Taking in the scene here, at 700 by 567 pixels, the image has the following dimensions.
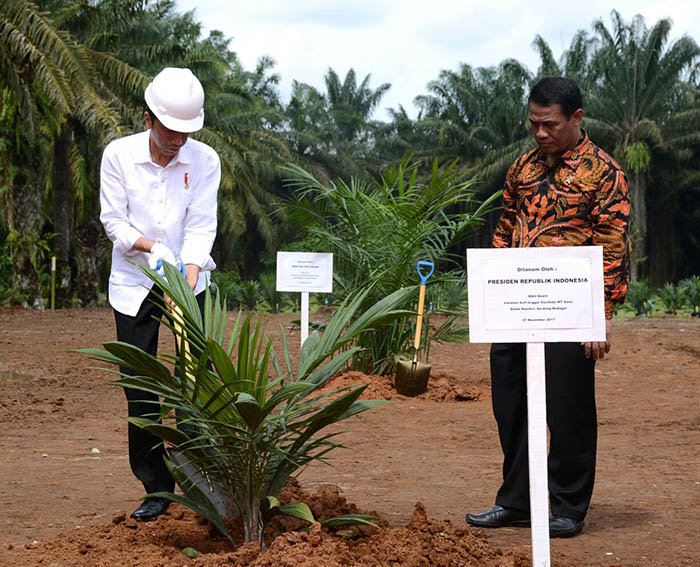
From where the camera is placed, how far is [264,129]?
39938 millimetres

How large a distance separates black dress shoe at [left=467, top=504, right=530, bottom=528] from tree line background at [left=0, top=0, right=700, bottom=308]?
13.8 feet

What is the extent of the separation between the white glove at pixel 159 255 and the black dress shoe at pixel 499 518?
1.68m

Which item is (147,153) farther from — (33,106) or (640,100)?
(640,100)

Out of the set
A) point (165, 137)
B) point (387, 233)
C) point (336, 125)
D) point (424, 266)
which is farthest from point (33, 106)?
point (336, 125)

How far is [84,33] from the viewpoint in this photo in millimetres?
20766

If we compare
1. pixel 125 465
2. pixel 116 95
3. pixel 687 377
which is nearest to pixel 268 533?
pixel 125 465

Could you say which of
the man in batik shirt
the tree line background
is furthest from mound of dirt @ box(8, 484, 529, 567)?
the tree line background

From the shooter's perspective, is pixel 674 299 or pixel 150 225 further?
pixel 674 299

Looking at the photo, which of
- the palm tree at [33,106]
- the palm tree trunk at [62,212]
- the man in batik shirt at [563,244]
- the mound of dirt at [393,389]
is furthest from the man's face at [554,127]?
the palm tree trunk at [62,212]

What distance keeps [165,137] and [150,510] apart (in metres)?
1.45

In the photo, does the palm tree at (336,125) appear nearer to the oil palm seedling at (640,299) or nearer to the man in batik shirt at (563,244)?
the oil palm seedling at (640,299)

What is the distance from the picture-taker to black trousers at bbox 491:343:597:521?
12.9 feet

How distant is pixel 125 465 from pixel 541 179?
122 inches

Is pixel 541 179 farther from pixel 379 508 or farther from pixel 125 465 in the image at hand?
pixel 125 465
